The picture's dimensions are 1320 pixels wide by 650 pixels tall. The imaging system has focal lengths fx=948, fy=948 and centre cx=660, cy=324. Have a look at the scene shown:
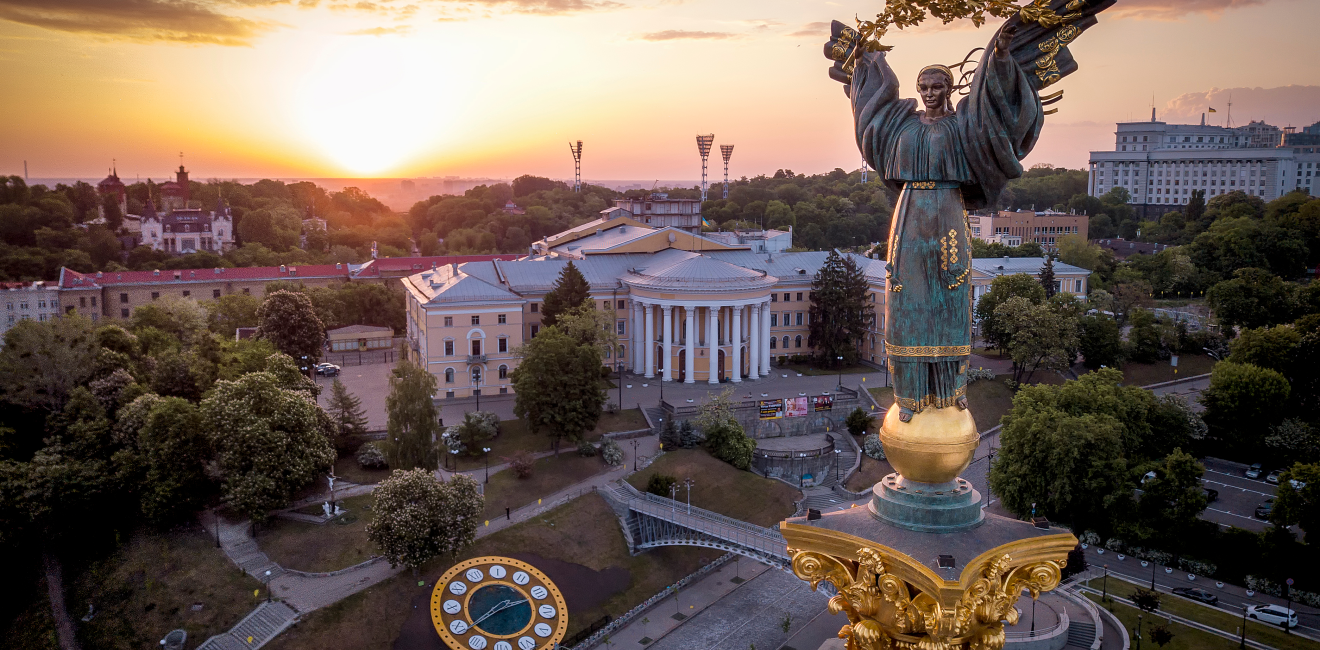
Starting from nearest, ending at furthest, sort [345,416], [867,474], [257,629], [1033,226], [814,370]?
[257,629] < [345,416] < [867,474] < [814,370] < [1033,226]

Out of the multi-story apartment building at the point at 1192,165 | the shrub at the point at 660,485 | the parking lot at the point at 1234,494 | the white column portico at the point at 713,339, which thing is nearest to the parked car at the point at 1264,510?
the parking lot at the point at 1234,494

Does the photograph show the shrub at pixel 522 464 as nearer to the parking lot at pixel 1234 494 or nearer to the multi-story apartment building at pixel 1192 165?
the parking lot at pixel 1234 494

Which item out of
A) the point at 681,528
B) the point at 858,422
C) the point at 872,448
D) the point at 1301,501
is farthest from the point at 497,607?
the point at 1301,501

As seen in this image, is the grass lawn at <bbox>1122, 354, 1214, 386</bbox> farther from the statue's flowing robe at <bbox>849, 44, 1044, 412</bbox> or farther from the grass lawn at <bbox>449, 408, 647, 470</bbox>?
the statue's flowing robe at <bbox>849, 44, 1044, 412</bbox>

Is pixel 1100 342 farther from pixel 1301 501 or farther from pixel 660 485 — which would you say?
pixel 660 485

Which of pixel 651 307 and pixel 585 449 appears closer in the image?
pixel 585 449

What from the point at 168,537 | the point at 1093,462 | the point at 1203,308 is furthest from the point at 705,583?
the point at 1203,308
